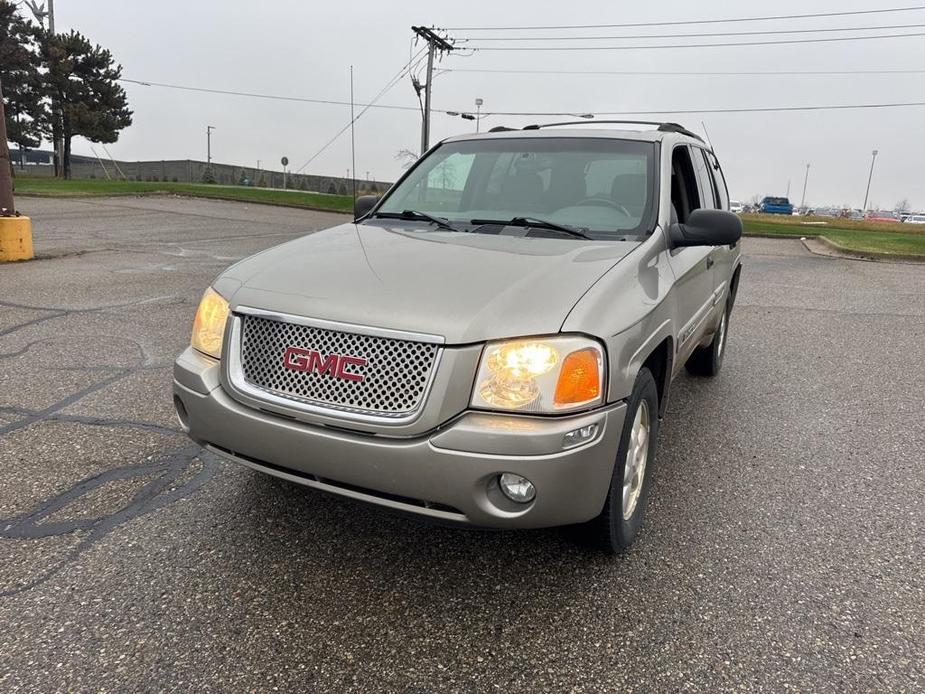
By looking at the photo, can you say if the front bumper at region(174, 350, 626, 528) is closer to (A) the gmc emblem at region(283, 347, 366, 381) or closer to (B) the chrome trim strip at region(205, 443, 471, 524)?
(B) the chrome trim strip at region(205, 443, 471, 524)

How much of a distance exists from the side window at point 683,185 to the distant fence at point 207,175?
40.2m

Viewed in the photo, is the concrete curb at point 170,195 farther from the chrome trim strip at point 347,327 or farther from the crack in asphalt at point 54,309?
the chrome trim strip at point 347,327

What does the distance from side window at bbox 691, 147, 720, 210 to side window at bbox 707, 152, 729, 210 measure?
0.12m

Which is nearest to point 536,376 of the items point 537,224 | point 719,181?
point 537,224

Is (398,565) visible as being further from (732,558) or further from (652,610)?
(732,558)

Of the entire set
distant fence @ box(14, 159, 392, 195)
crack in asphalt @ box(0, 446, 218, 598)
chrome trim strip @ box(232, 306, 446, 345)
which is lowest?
crack in asphalt @ box(0, 446, 218, 598)

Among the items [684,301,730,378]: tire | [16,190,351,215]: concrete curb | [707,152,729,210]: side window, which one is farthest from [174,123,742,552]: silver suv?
[16,190,351,215]: concrete curb

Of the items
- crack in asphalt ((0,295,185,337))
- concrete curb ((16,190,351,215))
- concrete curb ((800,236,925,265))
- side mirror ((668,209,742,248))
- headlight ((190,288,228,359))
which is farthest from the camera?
concrete curb ((16,190,351,215))

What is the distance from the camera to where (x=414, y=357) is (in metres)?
2.24

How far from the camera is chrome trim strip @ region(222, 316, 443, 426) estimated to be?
2.21m

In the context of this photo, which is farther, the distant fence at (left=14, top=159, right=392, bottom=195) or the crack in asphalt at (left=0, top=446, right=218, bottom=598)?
the distant fence at (left=14, top=159, right=392, bottom=195)

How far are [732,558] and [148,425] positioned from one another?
126 inches

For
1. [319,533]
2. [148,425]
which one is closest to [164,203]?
[148,425]

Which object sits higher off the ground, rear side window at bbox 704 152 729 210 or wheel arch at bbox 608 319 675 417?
rear side window at bbox 704 152 729 210
